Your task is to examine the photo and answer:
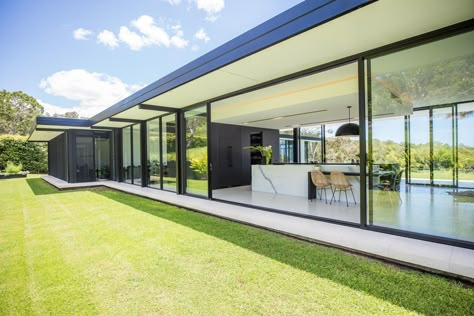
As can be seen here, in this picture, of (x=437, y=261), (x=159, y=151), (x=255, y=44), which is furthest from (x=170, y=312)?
(x=159, y=151)

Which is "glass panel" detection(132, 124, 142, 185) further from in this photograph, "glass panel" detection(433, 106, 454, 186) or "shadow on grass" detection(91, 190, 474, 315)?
"glass panel" detection(433, 106, 454, 186)

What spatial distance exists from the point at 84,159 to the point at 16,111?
2917 cm

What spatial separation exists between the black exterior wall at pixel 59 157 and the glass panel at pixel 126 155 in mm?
3258

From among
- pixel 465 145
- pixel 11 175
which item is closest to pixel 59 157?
pixel 11 175

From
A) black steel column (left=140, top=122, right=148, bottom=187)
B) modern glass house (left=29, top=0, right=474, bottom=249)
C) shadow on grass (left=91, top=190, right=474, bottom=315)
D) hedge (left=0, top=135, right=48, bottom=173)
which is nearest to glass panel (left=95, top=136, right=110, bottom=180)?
black steel column (left=140, top=122, right=148, bottom=187)

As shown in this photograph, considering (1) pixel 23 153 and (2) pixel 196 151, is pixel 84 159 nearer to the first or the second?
(2) pixel 196 151

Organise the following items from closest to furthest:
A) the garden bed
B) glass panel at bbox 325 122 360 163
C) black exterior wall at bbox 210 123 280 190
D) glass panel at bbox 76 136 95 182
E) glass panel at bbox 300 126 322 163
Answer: black exterior wall at bbox 210 123 280 190, glass panel at bbox 325 122 360 163, glass panel at bbox 76 136 95 182, glass panel at bbox 300 126 322 163, the garden bed

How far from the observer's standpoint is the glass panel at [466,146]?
122 inches

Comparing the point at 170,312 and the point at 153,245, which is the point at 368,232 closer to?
the point at 170,312

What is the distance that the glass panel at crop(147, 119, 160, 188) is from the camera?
8844 millimetres

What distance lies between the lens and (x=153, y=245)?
3588 mm

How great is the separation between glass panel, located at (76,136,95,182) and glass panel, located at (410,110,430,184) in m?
13.3

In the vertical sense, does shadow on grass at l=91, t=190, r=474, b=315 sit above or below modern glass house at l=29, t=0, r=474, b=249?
below

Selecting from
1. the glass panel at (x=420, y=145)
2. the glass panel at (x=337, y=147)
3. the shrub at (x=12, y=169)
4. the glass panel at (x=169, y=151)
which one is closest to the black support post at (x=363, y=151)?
the glass panel at (x=420, y=145)
